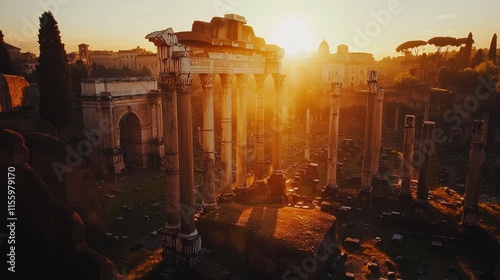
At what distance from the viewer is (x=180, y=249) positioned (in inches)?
422

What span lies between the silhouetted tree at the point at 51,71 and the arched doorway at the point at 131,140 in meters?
4.32

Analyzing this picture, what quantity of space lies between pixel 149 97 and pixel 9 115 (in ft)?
33.6

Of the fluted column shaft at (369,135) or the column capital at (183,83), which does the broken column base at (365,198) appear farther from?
the column capital at (183,83)

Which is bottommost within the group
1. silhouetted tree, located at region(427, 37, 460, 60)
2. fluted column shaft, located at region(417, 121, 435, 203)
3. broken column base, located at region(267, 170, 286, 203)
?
broken column base, located at region(267, 170, 286, 203)

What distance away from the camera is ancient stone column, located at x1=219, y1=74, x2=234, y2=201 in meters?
13.9

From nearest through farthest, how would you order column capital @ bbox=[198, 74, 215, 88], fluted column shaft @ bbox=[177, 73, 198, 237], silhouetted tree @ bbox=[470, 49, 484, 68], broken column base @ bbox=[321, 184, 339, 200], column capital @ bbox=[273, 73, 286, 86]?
fluted column shaft @ bbox=[177, 73, 198, 237] → column capital @ bbox=[198, 74, 215, 88] → column capital @ bbox=[273, 73, 286, 86] → broken column base @ bbox=[321, 184, 339, 200] → silhouetted tree @ bbox=[470, 49, 484, 68]

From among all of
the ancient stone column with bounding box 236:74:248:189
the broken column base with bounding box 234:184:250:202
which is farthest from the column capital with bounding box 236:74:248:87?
the broken column base with bounding box 234:184:250:202

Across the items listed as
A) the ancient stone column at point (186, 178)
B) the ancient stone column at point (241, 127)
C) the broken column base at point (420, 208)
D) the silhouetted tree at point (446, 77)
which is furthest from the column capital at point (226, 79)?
the silhouetted tree at point (446, 77)

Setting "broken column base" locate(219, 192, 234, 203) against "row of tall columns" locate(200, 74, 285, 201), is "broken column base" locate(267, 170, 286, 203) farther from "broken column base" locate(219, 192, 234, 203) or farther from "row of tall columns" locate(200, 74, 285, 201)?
"broken column base" locate(219, 192, 234, 203)

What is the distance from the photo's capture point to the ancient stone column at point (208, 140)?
41.6ft

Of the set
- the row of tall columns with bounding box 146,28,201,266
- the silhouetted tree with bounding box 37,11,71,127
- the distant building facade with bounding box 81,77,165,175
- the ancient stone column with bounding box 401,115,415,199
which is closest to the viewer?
the row of tall columns with bounding box 146,28,201,266

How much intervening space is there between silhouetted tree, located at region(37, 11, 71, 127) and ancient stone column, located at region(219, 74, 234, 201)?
15245 mm

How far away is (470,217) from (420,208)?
1928 millimetres

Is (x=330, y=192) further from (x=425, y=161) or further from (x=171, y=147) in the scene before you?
(x=171, y=147)
